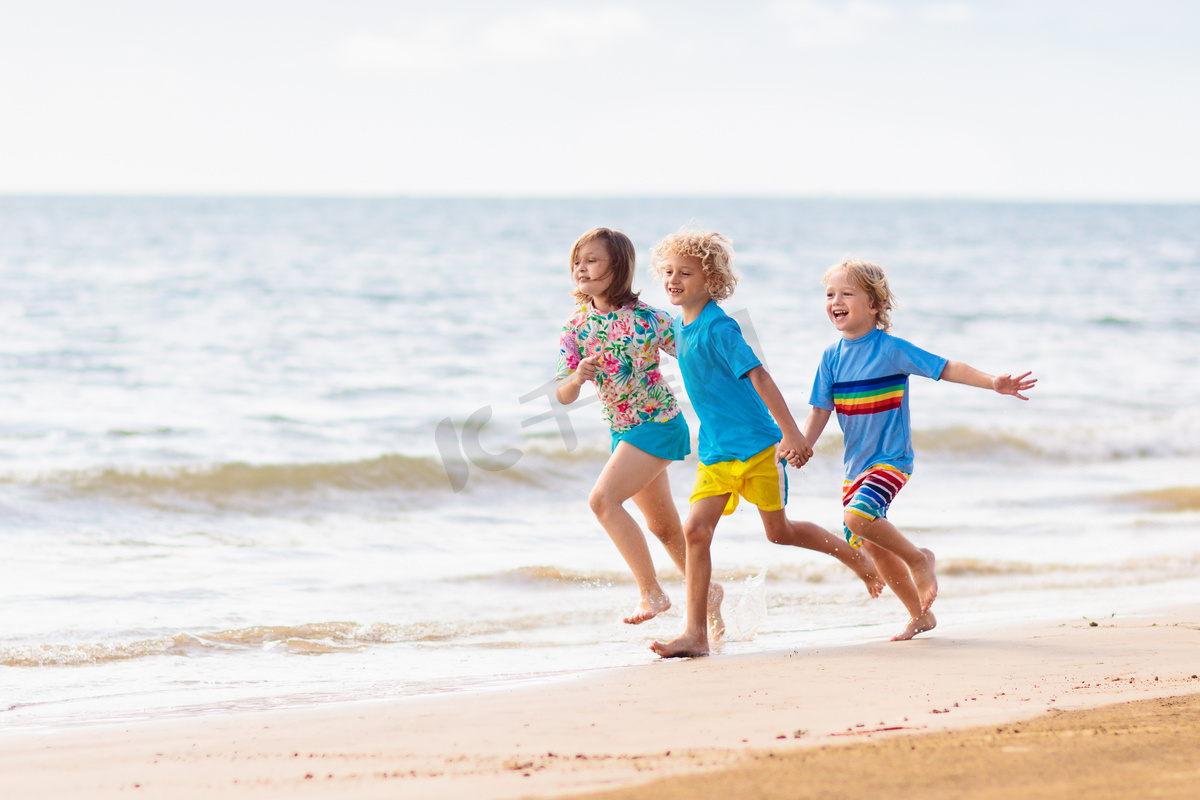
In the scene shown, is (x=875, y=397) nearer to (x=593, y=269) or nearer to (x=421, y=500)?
(x=593, y=269)

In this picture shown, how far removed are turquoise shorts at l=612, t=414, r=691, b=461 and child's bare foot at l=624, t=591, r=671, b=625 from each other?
633 mm

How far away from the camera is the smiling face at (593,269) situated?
14.1 feet

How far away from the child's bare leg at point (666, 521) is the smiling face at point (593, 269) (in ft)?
2.57

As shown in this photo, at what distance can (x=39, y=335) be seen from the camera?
48.8 feet

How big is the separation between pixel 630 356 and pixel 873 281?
990mm

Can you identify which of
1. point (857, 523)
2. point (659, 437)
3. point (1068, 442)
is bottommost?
point (1068, 442)

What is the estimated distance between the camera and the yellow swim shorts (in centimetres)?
401

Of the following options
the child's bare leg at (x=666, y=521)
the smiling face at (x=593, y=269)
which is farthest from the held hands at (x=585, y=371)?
the child's bare leg at (x=666, y=521)

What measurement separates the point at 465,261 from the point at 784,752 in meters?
29.2

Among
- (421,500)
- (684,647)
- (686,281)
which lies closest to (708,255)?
(686,281)

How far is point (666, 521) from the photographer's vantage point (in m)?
4.49

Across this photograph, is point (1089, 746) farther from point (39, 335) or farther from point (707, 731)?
point (39, 335)

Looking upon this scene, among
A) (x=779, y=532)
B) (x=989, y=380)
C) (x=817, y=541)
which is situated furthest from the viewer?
(x=817, y=541)

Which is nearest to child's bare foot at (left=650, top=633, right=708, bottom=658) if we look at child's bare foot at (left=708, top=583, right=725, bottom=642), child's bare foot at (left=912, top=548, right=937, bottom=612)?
child's bare foot at (left=708, top=583, right=725, bottom=642)
